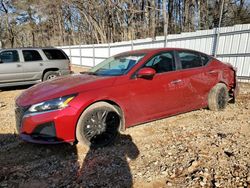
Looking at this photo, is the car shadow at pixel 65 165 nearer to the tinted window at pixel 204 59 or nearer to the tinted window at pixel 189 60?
the tinted window at pixel 189 60

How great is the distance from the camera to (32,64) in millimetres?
9250

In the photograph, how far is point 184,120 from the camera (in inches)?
198

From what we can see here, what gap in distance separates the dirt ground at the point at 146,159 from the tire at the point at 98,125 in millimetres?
159

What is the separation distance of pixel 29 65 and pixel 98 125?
6539mm

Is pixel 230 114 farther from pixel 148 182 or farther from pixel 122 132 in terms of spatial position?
pixel 148 182

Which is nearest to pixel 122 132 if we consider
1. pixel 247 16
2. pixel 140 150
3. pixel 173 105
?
pixel 140 150

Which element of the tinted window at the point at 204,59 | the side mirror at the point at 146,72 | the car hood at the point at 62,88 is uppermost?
the tinted window at the point at 204,59

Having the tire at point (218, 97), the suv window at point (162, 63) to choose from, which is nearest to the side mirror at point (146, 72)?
the suv window at point (162, 63)

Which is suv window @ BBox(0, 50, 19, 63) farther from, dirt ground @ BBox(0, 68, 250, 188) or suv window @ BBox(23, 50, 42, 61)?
dirt ground @ BBox(0, 68, 250, 188)

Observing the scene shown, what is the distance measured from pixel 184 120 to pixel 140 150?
168 centimetres

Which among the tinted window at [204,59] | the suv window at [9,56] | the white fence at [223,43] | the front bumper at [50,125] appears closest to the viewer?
the front bumper at [50,125]

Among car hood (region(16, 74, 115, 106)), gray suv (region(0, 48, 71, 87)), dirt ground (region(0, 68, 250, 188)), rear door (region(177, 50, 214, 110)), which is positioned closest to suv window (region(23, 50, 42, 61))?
gray suv (region(0, 48, 71, 87))

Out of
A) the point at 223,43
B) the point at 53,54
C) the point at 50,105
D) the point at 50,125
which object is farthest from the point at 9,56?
the point at 223,43

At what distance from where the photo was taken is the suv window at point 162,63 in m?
4.45
